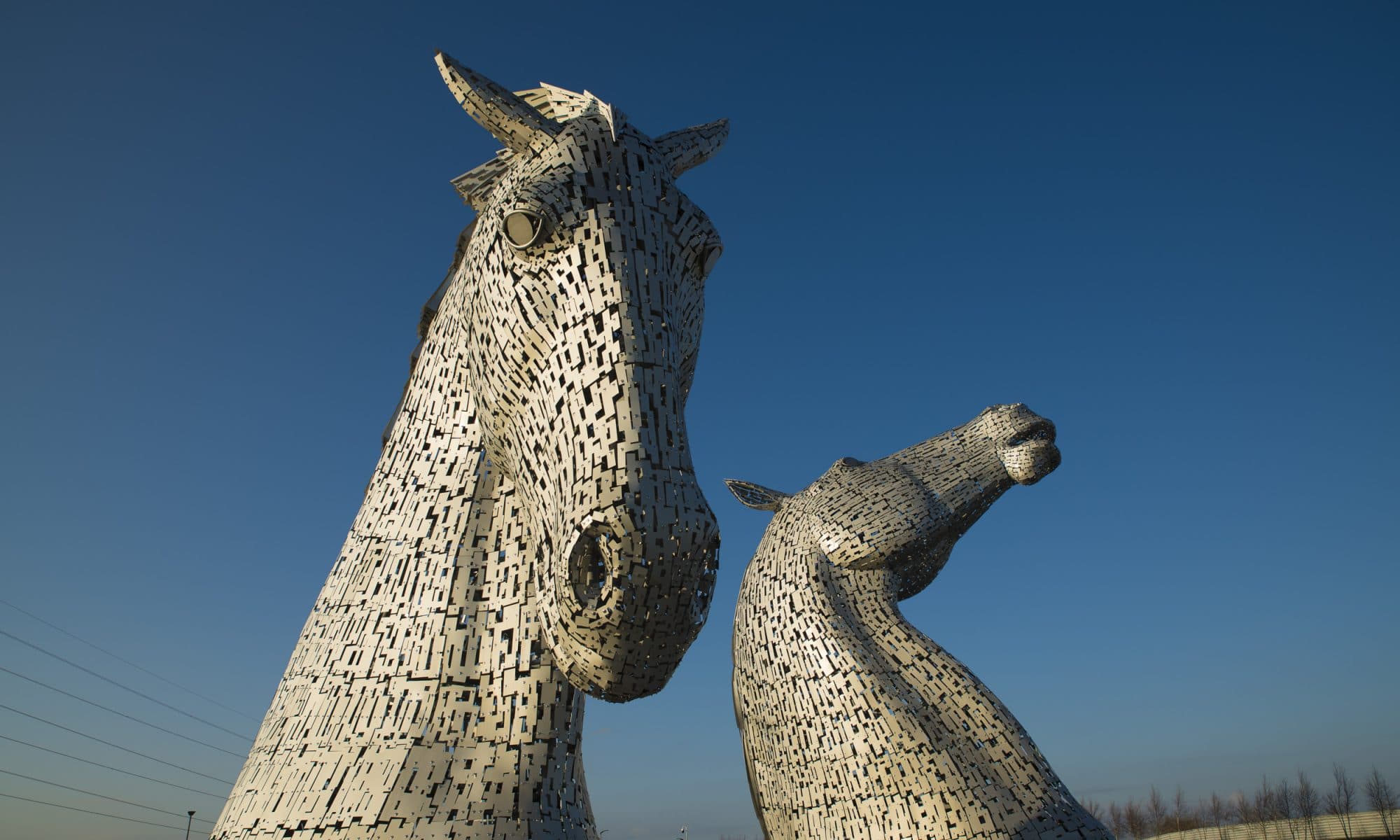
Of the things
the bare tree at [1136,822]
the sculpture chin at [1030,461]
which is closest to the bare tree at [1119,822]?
the bare tree at [1136,822]

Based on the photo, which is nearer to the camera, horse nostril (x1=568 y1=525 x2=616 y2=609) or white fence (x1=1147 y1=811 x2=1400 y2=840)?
horse nostril (x1=568 y1=525 x2=616 y2=609)

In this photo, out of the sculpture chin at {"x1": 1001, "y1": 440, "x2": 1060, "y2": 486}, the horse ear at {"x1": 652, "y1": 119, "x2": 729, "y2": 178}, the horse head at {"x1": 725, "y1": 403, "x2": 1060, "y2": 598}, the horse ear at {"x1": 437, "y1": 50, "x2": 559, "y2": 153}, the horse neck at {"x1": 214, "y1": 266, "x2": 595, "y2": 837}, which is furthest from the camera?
the sculpture chin at {"x1": 1001, "y1": 440, "x2": 1060, "y2": 486}

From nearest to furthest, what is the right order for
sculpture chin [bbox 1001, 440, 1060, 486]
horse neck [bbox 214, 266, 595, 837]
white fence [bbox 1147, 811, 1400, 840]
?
horse neck [bbox 214, 266, 595, 837]
sculpture chin [bbox 1001, 440, 1060, 486]
white fence [bbox 1147, 811, 1400, 840]

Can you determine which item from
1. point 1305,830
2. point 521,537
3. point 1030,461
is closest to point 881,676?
point 1030,461

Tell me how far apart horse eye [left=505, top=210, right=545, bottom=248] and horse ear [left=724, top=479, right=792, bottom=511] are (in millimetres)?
4444

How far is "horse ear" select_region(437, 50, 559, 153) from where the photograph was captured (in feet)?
6.59

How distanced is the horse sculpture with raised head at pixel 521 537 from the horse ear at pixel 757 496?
13.5 ft

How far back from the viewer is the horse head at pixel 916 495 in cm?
521

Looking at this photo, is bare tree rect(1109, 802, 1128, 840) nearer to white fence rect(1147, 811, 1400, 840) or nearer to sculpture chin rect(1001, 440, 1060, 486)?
white fence rect(1147, 811, 1400, 840)

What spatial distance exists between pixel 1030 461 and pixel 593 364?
15.7 ft

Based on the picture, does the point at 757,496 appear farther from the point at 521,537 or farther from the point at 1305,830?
the point at 1305,830

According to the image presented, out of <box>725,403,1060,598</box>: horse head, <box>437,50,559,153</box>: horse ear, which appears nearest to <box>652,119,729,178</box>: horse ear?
<box>437,50,559,153</box>: horse ear

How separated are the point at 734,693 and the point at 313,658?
3.69m

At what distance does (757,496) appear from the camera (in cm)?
625
